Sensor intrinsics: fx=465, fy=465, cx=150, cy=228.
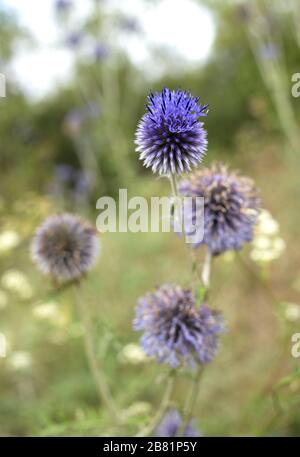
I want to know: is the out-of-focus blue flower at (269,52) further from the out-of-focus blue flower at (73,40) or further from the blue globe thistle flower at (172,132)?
the blue globe thistle flower at (172,132)

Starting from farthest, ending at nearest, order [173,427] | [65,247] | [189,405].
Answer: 1. [65,247]
2. [173,427]
3. [189,405]

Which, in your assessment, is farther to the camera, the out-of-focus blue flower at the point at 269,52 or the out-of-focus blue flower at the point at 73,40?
the out-of-focus blue flower at the point at 73,40

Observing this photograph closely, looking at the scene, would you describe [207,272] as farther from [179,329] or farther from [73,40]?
[73,40]

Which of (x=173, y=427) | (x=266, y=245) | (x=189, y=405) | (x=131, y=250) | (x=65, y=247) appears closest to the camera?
(x=189, y=405)

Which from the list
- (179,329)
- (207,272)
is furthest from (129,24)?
(179,329)

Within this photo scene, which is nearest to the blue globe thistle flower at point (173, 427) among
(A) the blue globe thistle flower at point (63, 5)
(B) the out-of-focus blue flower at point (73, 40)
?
(B) the out-of-focus blue flower at point (73, 40)

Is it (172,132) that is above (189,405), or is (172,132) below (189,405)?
above
